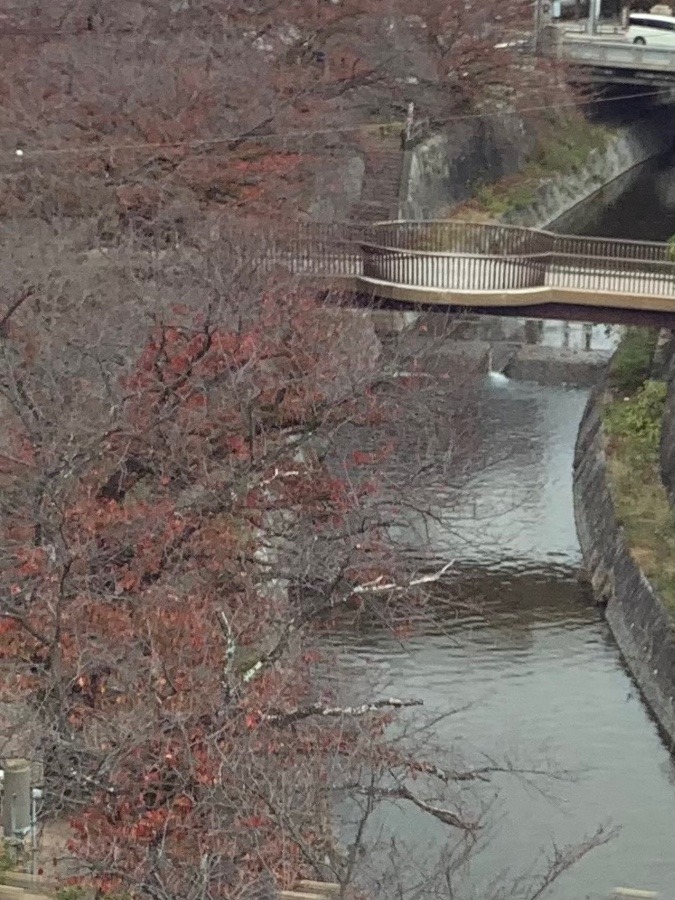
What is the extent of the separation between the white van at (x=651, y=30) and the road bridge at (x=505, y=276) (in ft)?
81.7

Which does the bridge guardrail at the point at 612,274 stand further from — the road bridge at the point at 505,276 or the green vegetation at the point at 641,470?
the green vegetation at the point at 641,470

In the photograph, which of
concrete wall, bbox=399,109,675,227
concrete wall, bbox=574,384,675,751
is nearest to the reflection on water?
concrete wall, bbox=574,384,675,751

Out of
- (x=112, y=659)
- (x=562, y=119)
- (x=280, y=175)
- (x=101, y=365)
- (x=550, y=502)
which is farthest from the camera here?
(x=562, y=119)

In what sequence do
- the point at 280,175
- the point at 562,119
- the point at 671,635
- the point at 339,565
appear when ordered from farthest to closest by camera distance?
the point at 562,119, the point at 280,175, the point at 671,635, the point at 339,565

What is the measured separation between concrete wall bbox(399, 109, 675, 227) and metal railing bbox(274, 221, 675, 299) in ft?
33.7

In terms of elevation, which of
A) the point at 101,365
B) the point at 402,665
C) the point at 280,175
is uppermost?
the point at 280,175

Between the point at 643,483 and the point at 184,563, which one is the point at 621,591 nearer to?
the point at 643,483

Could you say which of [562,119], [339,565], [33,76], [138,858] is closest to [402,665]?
[339,565]

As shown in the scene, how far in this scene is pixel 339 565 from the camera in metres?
12.4

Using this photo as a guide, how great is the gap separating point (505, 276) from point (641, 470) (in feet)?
10.7

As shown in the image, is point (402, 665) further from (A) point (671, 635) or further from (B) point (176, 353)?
(B) point (176, 353)

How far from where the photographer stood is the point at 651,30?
1774 inches

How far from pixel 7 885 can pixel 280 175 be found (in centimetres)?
1604

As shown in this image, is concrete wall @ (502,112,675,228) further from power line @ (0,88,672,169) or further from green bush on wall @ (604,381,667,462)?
green bush on wall @ (604,381,667,462)
